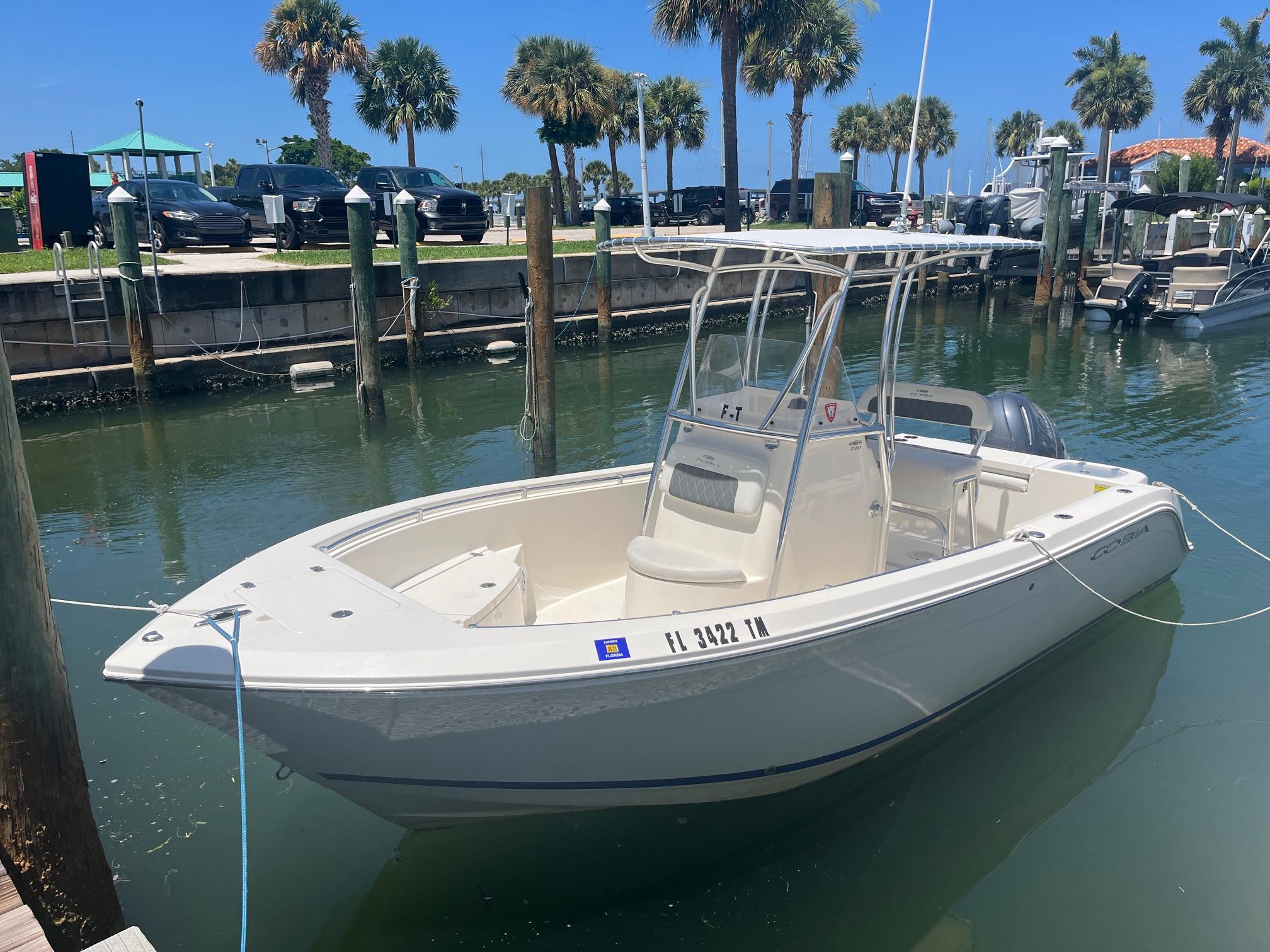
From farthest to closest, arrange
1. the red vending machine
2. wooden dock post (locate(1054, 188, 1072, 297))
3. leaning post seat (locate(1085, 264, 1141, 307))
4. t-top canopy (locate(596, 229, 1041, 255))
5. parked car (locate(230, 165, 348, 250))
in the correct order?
1. leaning post seat (locate(1085, 264, 1141, 307))
2. wooden dock post (locate(1054, 188, 1072, 297))
3. parked car (locate(230, 165, 348, 250))
4. the red vending machine
5. t-top canopy (locate(596, 229, 1041, 255))

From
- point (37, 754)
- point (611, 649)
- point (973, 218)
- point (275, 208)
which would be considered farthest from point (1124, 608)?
Result: point (973, 218)

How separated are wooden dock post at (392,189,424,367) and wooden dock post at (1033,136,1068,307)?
1260cm

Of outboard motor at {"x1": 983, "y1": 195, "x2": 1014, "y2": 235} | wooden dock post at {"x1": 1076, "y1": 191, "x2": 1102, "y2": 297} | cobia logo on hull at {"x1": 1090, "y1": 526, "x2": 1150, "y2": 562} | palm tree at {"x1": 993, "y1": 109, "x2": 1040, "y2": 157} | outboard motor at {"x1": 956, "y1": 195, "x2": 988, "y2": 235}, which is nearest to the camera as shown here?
cobia logo on hull at {"x1": 1090, "y1": 526, "x2": 1150, "y2": 562}

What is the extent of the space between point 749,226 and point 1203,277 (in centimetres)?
1235

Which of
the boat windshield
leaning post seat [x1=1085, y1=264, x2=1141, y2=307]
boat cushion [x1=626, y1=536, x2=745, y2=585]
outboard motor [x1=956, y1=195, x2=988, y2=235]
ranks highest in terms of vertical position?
outboard motor [x1=956, y1=195, x2=988, y2=235]

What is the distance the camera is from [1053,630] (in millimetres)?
5176

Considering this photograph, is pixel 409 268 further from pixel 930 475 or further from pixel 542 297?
pixel 930 475

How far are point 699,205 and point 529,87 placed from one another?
8.87 meters

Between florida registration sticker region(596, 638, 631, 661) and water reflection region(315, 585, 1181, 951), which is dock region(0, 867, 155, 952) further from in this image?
florida registration sticker region(596, 638, 631, 661)

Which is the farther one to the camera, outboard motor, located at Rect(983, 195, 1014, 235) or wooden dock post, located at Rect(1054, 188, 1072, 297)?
outboard motor, located at Rect(983, 195, 1014, 235)

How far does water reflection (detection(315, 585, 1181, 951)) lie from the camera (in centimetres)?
364

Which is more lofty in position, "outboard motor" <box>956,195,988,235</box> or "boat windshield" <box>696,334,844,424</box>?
"outboard motor" <box>956,195,988,235</box>

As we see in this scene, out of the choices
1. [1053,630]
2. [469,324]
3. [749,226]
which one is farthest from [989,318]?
[1053,630]

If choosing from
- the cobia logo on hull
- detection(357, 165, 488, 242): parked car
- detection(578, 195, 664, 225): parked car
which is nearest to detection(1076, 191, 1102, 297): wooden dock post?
detection(578, 195, 664, 225): parked car
